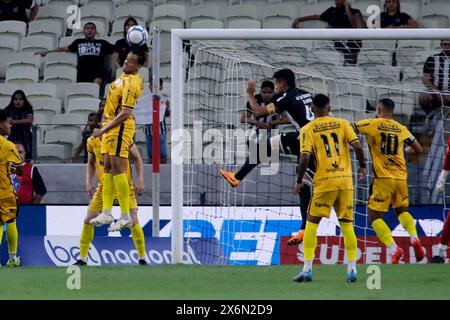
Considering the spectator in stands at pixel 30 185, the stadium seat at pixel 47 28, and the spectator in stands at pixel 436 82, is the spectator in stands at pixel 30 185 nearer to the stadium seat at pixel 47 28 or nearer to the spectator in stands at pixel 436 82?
the stadium seat at pixel 47 28

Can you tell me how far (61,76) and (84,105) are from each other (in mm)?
1308

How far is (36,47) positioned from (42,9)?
1138 mm

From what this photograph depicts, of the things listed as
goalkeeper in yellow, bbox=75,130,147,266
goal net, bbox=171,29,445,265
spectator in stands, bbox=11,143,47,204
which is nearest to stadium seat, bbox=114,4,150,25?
goal net, bbox=171,29,445,265

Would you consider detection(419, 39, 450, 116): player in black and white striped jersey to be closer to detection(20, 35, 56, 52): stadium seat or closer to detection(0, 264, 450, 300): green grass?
detection(0, 264, 450, 300): green grass

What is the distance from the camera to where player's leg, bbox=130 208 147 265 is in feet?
45.7

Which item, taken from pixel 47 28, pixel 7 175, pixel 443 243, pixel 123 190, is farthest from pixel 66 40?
pixel 443 243

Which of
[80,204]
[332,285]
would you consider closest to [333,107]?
[80,204]

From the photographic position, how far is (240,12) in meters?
20.3

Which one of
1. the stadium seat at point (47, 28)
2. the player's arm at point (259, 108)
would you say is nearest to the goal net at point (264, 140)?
the player's arm at point (259, 108)

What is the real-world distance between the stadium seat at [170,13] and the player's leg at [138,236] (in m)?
7.09

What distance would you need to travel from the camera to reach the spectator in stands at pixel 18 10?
21.5m

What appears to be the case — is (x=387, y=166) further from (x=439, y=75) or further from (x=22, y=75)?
(x=22, y=75)

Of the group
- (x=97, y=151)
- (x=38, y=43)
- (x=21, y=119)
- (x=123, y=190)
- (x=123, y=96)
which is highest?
(x=38, y=43)

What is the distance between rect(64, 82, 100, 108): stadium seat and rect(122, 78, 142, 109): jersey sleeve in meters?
6.04
